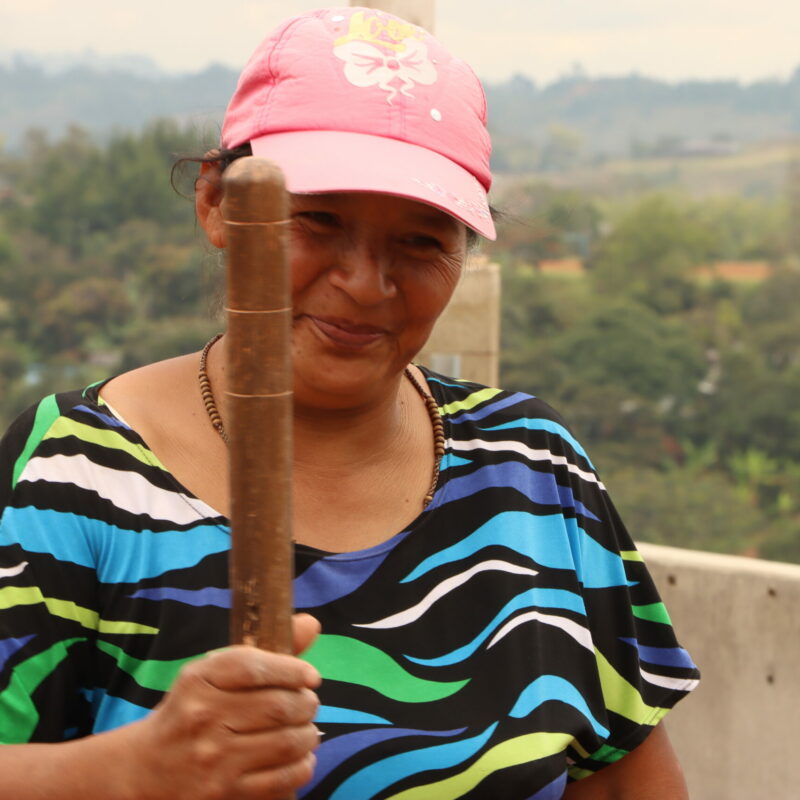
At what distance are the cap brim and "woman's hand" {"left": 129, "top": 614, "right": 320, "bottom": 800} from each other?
0.59 m

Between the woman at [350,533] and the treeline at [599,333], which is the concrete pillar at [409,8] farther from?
the treeline at [599,333]

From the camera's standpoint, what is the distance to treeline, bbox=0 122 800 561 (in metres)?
58.3

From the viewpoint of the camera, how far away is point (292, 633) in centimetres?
129

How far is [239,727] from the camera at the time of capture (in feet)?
4.14

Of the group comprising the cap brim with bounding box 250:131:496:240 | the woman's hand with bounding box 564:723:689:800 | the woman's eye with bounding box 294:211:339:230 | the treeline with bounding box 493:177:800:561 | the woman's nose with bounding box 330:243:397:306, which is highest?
the cap brim with bounding box 250:131:496:240

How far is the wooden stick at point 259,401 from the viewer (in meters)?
1.16

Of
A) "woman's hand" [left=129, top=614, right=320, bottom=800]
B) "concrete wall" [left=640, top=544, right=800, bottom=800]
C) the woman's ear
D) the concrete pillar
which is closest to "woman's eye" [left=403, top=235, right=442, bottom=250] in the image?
the woman's ear

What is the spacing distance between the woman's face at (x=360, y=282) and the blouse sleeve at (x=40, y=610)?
371 millimetres

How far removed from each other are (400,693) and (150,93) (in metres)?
127

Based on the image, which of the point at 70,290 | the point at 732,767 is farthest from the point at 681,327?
the point at 732,767

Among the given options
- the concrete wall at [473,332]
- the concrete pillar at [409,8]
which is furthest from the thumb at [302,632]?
the concrete wall at [473,332]

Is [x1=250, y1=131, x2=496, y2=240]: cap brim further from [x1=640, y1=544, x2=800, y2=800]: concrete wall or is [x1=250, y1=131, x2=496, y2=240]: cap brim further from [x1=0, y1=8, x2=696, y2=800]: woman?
[x1=640, y1=544, x2=800, y2=800]: concrete wall

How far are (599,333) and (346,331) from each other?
200 feet

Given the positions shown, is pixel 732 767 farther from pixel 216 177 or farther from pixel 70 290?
pixel 70 290
